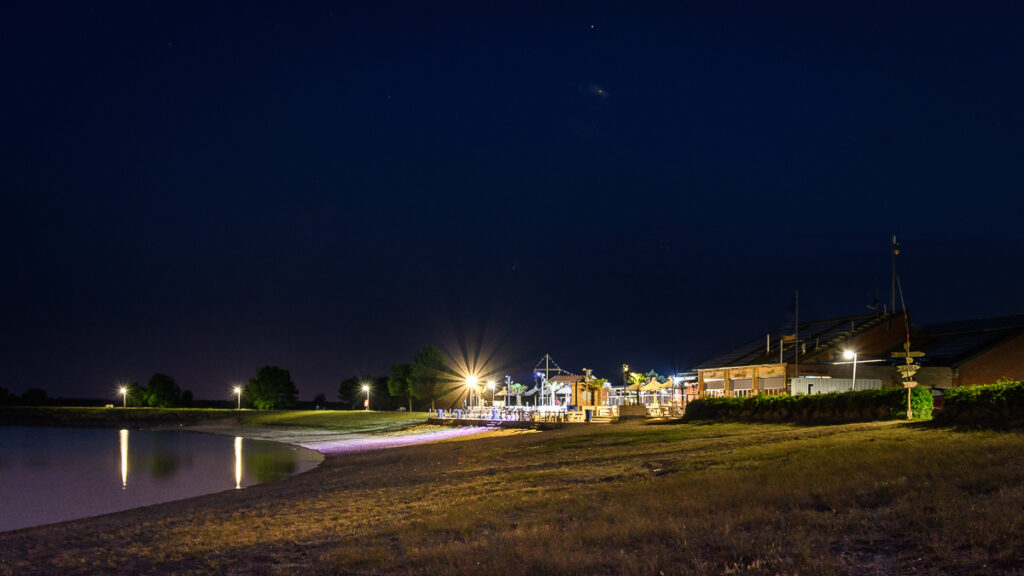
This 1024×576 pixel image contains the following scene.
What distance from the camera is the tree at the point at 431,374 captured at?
102 meters

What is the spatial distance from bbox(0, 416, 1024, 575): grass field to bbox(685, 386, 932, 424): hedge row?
2.30 m

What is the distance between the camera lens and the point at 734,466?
1822 centimetres

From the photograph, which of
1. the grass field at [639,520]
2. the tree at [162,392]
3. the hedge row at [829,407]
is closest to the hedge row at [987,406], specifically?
the grass field at [639,520]

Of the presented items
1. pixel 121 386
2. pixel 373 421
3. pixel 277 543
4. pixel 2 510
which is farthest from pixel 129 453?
pixel 121 386

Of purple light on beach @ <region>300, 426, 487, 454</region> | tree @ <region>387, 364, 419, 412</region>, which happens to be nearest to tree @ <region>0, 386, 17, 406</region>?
tree @ <region>387, 364, 419, 412</region>

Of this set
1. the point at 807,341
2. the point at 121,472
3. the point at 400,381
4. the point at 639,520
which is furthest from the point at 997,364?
the point at 400,381

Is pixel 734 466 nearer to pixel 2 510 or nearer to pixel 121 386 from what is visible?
pixel 2 510

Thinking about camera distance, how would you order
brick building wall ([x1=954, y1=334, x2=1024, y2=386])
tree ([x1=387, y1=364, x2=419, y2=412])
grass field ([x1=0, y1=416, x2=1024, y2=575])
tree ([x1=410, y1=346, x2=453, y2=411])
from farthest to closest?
tree ([x1=387, y1=364, x2=419, y2=412]) < tree ([x1=410, y1=346, x2=453, y2=411]) < brick building wall ([x1=954, y1=334, x2=1024, y2=386]) < grass field ([x1=0, y1=416, x2=1024, y2=575])

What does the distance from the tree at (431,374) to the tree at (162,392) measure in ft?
187

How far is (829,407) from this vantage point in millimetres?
30031

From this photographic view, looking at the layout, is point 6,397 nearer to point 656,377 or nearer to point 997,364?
point 656,377

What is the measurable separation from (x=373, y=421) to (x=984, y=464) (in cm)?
6575

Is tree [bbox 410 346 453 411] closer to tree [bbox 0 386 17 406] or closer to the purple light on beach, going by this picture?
the purple light on beach

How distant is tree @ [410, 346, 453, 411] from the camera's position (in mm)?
101500
